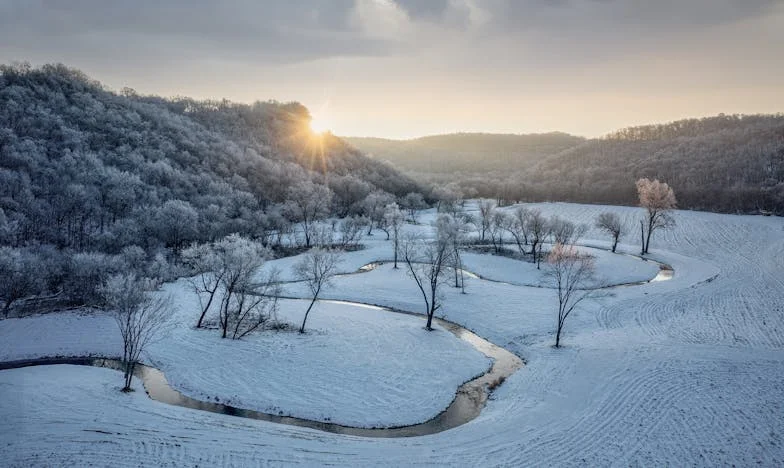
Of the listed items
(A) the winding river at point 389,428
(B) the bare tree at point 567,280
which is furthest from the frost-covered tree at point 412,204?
(A) the winding river at point 389,428

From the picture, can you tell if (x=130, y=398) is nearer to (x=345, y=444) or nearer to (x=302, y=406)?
(x=302, y=406)

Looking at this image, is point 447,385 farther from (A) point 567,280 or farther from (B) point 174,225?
(B) point 174,225

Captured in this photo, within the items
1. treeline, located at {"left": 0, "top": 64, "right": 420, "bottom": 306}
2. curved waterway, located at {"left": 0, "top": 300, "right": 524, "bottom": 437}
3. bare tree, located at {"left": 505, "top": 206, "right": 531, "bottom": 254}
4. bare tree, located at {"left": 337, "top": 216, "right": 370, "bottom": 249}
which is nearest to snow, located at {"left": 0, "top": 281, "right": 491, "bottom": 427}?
curved waterway, located at {"left": 0, "top": 300, "right": 524, "bottom": 437}

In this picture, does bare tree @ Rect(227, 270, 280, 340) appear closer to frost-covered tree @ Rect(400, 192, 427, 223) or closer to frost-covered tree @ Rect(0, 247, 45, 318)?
frost-covered tree @ Rect(0, 247, 45, 318)

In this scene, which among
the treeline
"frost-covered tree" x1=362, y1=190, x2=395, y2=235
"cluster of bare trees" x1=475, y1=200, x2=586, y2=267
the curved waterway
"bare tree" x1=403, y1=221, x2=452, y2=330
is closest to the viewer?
the curved waterway

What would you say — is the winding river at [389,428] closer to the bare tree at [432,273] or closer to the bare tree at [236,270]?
the bare tree at [432,273]

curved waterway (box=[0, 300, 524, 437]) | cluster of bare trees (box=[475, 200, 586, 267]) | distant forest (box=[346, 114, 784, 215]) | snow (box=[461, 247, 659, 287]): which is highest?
distant forest (box=[346, 114, 784, 215])
